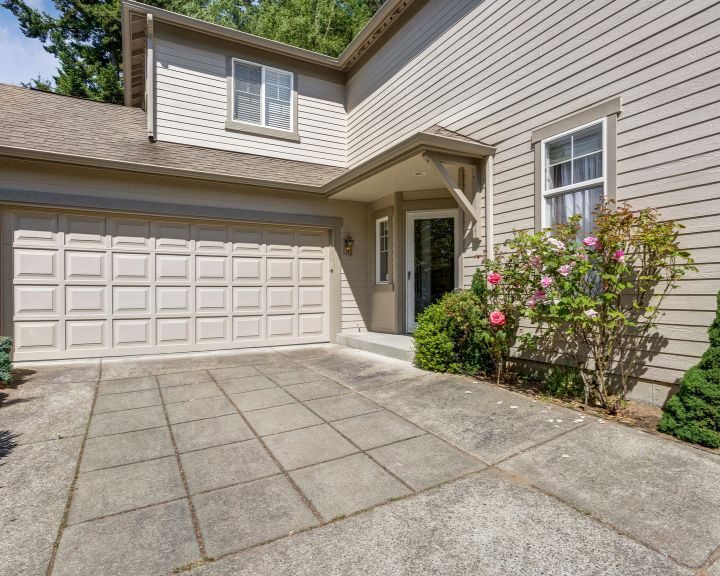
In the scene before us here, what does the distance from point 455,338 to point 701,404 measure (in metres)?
2.63

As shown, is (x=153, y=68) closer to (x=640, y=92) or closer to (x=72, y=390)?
(x=72, y=390)

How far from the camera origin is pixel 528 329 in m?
5.01

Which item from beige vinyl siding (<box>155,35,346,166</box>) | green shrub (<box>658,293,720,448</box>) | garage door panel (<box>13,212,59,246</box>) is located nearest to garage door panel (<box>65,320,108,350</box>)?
garage door panel (<box>13,212,59,246</box>)

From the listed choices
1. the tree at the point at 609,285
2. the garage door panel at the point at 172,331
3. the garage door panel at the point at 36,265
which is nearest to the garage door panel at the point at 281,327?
the garage door panel at the point at 172,331

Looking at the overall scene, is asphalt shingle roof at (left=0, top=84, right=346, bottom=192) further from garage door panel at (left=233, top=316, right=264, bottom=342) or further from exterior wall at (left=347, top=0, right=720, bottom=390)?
exterior wall at (left=347, top=0, right=720, bottom=390)

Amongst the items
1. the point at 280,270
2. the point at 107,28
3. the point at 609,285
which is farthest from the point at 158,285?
the point at 107,28

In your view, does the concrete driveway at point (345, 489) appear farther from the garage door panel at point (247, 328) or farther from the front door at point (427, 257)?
the front door at point (427, 257)

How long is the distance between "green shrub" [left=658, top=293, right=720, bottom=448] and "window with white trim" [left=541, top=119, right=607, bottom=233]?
5.17 feet

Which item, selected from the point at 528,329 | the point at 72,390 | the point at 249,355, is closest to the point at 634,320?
the point at 528,329

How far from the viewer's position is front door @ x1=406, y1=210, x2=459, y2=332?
7.11 m

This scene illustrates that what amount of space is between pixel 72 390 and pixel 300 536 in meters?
3.80

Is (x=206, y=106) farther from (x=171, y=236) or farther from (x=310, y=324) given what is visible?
(x=310, y=324)

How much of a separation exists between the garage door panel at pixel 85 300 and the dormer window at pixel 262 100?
3.62 meters

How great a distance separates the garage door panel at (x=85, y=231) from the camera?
19.7ft
